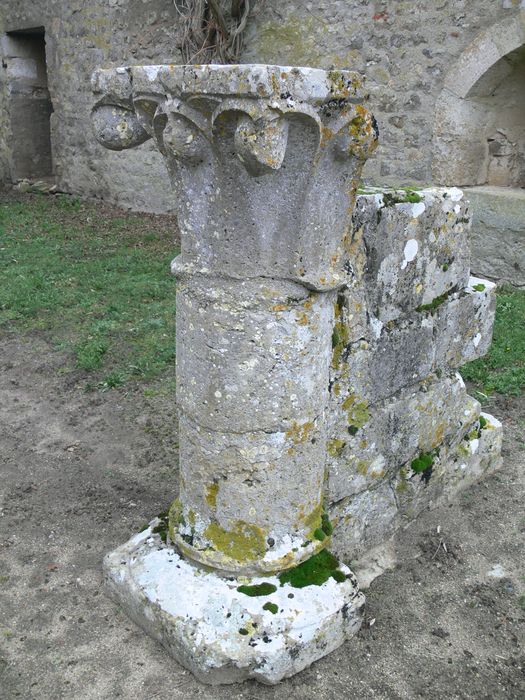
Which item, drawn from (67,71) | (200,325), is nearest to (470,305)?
(200,325)

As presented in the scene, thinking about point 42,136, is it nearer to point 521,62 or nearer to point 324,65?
point 324,65

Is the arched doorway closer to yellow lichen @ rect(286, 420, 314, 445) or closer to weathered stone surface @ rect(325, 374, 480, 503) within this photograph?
weathered stone surface @ rect(325, 374, 480, 503)

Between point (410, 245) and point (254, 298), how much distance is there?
0.88 meters

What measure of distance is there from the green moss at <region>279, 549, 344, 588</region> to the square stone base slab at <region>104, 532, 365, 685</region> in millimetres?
20

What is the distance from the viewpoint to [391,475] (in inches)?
120

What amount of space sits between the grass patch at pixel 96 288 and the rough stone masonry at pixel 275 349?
2.27m

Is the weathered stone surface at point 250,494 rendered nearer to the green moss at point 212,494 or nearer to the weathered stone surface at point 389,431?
the green moss at point 212,494

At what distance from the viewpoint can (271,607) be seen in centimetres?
235

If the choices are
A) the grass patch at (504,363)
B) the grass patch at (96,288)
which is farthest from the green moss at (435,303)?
the grass patch at (96,288)

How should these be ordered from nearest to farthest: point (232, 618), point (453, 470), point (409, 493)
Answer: point (232, 618) → point (409, 493) → point (453, 470)

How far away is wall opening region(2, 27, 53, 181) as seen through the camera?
10.7m

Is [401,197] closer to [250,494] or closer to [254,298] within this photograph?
[254,298]

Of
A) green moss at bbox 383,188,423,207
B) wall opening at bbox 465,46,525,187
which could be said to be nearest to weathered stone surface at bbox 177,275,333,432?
green moss at bbox 383,188,423,207

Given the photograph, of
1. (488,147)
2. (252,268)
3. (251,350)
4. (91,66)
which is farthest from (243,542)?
(91,66)
